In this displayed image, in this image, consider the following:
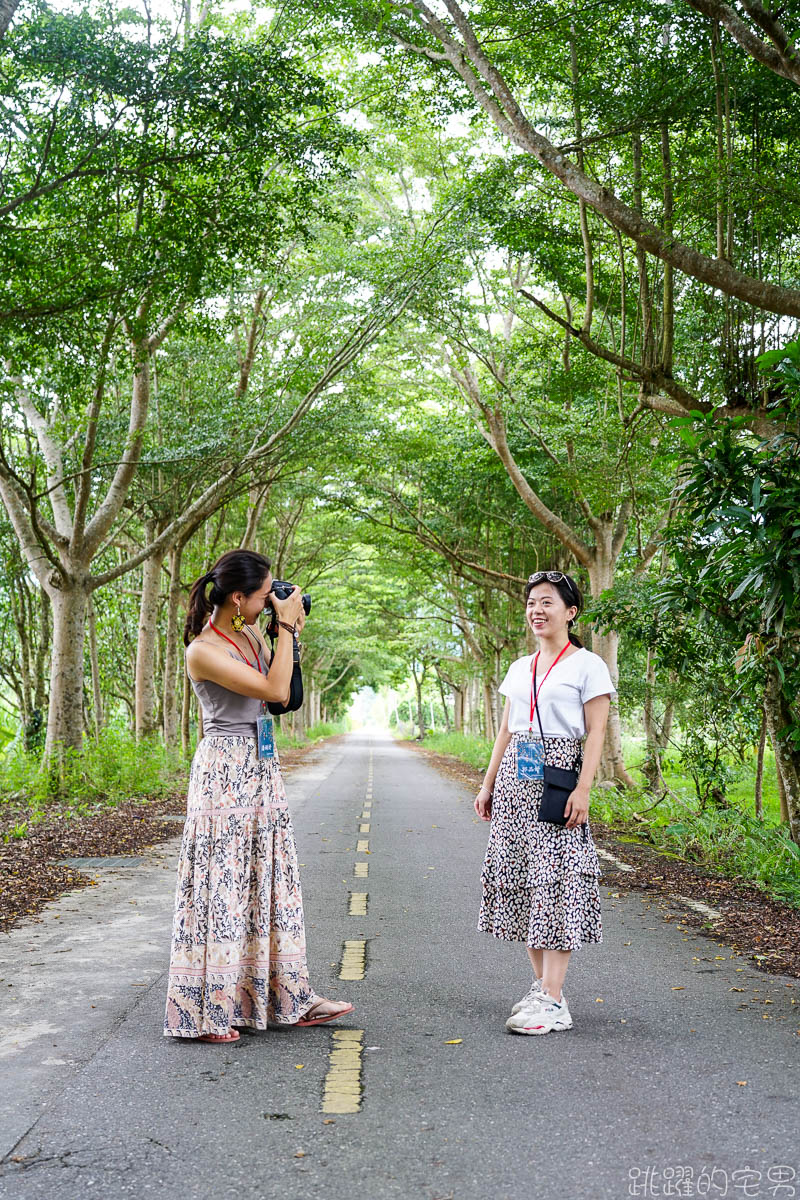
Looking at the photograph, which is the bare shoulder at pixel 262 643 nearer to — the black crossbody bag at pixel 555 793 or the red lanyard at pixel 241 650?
the red lanyard at pixel 241 650

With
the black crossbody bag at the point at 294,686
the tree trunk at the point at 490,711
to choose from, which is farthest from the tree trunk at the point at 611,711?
the tree trunk at the point at 490,711

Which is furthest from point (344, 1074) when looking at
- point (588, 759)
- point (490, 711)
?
point (490, 711)

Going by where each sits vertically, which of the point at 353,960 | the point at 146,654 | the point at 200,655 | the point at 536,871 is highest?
the point at 146,654

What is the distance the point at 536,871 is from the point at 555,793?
0.39 meters

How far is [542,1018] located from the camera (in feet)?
14.3

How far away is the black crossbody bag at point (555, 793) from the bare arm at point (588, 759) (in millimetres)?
28

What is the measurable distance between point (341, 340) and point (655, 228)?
30.1ft

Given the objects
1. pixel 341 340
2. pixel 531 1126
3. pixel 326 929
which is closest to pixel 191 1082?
pixel 531 1126

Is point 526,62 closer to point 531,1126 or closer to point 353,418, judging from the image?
point 353,418

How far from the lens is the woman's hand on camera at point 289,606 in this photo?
4.46 meters

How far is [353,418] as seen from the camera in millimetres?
18031

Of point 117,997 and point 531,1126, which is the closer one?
point 531,1126

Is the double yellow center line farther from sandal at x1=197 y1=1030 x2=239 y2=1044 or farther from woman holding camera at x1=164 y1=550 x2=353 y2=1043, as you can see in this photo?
sandal at x1=197 y1=1030 x2=239 y2=1044

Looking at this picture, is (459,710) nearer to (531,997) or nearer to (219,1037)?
(531,997)
